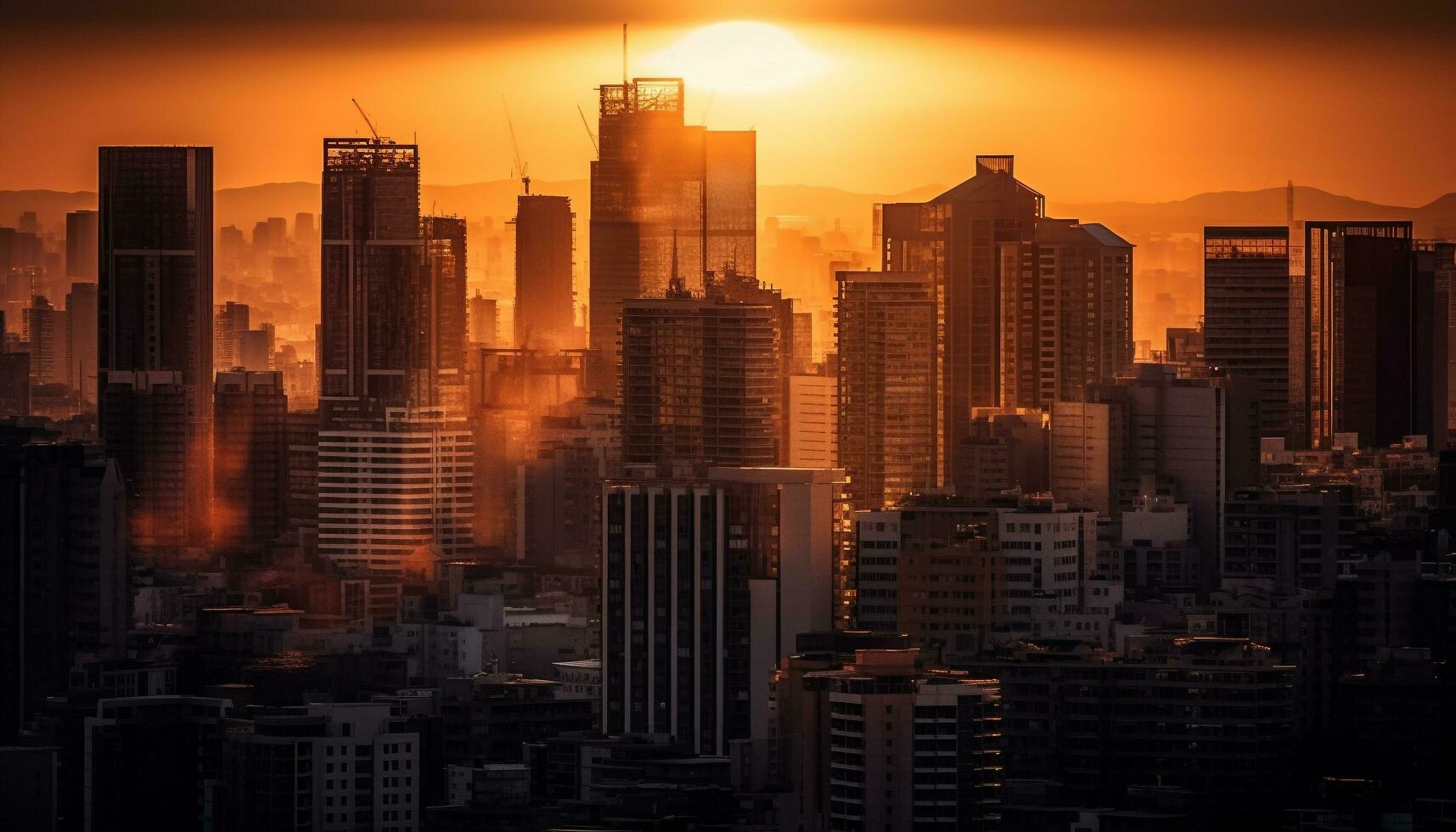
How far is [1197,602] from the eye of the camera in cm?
1911

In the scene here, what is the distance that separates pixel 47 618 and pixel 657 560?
2.73m

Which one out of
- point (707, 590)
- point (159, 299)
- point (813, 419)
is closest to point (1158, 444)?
point (813, 419)

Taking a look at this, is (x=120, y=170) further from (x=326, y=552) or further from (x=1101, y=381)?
(x=1101, y=381)

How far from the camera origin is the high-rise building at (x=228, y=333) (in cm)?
2612

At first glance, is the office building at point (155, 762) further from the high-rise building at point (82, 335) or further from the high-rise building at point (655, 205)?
the high-rise building at point (82, 335)

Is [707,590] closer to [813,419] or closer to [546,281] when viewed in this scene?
[813,419]

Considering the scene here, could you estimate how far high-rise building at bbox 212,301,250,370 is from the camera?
2612cm

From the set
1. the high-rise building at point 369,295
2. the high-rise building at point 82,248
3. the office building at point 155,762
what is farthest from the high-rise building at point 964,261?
the office building at point 155,762

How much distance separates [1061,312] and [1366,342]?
1.85 metres

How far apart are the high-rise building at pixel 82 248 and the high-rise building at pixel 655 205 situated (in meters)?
2.99

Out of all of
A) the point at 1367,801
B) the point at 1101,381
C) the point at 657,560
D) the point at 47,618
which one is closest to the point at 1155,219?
the point at 1101,381

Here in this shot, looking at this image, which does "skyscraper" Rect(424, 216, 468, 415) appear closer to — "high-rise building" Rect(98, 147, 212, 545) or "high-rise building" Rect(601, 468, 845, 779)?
"high-rise building" Rect(98, 147, 212, 545)

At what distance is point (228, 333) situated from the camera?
87.0 ft

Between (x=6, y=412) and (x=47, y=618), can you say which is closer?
(x=47, y=618)
